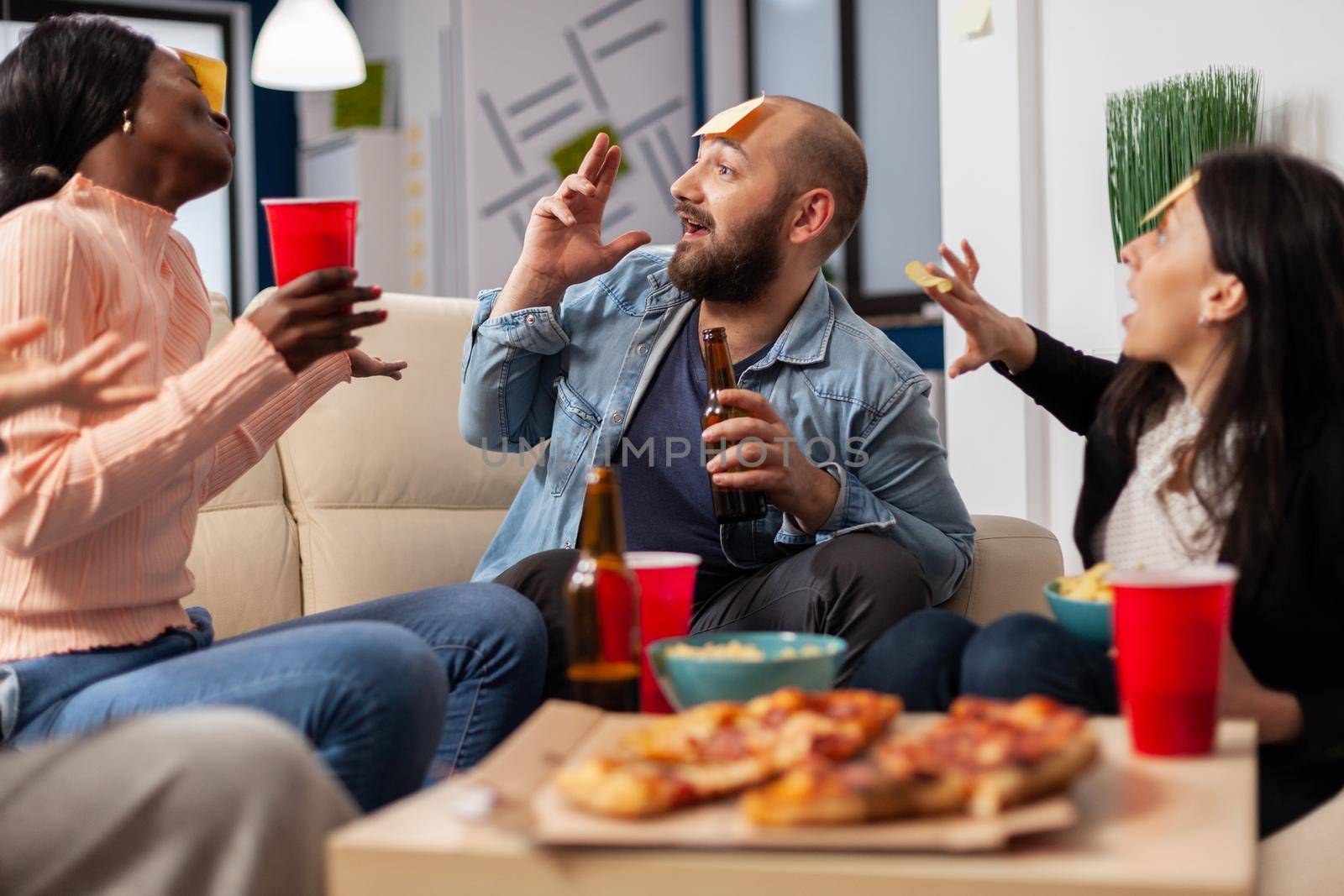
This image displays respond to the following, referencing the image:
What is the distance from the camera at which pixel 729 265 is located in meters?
2.25

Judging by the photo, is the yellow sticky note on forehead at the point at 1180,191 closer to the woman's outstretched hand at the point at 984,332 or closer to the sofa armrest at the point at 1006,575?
the woman's outstretched hand at the point at 984,332

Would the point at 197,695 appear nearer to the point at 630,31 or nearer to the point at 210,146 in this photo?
the point at 210,146

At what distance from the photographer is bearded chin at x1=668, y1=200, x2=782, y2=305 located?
2252mm

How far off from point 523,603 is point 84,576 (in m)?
0.54

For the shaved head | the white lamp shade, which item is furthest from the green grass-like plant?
the white lamp shade

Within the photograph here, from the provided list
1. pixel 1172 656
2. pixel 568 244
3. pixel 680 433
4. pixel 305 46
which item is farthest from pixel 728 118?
pixel 305 46

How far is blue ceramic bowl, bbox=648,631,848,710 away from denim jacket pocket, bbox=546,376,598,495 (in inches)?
41.1

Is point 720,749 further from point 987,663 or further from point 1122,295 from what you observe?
point 1122,295

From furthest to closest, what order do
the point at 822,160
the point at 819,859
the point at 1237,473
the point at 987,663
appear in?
1. the point at 822,160
2. the point at 1237,473
3. the point at 987,663
4. the point at 819,859

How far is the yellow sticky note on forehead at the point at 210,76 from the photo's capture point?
1654mm

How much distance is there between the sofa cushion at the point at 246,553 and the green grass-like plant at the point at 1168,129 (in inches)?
67.6

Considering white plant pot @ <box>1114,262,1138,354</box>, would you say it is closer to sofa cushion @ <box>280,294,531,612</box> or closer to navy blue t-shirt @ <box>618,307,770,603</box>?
navy blue t-shirt @ <box>618,307,770,603</box>

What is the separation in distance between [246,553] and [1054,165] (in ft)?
6.40

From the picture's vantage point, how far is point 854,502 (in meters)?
1.99
